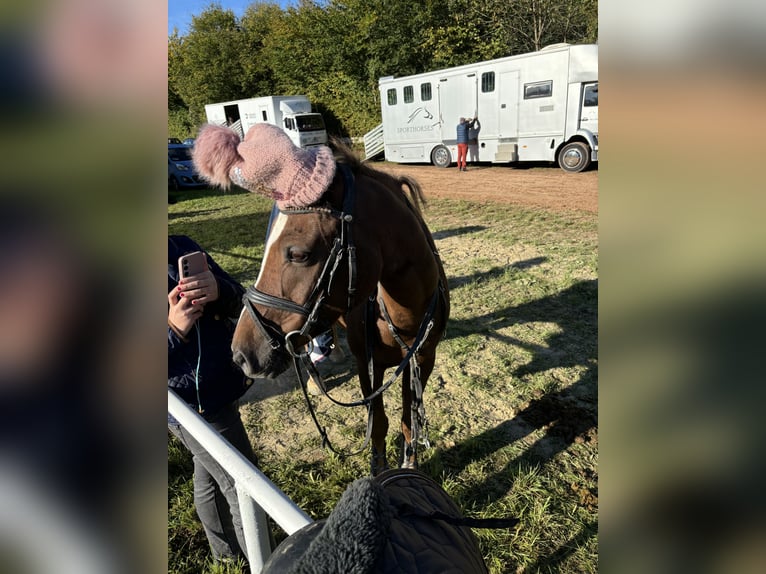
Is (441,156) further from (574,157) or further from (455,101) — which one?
(574,157)

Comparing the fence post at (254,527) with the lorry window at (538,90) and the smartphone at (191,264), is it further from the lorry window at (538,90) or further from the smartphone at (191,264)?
the lorry window at (538,90)

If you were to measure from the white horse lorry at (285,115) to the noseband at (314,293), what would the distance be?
61.7 feet

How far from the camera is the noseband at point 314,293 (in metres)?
1.86

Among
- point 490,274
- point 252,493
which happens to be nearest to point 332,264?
point 252,493

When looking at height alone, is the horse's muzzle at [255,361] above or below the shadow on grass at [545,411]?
above

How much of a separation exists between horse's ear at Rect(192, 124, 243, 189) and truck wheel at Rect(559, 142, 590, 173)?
13.7 metres

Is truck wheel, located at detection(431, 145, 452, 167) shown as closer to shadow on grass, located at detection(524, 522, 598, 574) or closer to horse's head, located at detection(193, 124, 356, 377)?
shadow on grass, located at detection(524, 522, 598, 574)

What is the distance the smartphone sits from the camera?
1848 mm

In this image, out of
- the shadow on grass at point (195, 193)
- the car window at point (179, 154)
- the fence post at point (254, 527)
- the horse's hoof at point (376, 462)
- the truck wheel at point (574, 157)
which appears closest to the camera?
the fence post at point (254, 527)

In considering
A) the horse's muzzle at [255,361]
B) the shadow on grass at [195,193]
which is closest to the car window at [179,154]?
the shadow on grass at [195,193]

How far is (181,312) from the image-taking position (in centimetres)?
184

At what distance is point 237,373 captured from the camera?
208cm

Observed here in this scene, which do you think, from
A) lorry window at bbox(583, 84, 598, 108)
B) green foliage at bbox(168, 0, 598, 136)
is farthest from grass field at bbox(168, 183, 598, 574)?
green foliage at bbox(168, 0, 598, 136)
